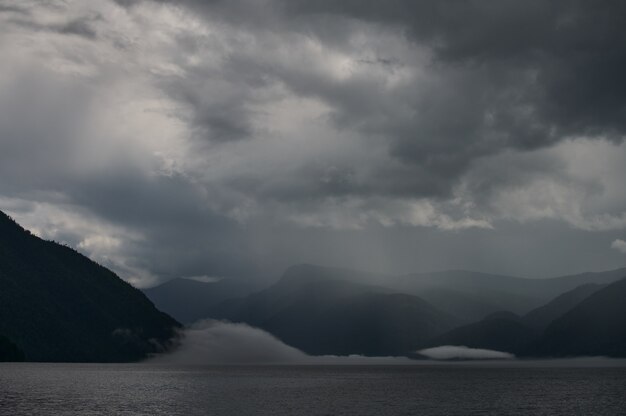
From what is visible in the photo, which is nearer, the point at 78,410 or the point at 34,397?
the point at 78,410

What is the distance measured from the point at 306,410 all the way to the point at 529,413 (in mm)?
55851

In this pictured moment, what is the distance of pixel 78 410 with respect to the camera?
162 meters

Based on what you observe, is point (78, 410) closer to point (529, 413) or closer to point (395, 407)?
point (395, 407)

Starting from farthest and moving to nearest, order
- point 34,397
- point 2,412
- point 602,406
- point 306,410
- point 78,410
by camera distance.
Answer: point 34,397 < point 602,406 < point 306,410 < point 78,410 < point 2,412

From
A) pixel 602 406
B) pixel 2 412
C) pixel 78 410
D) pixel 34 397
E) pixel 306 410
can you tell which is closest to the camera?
pixel 2 412

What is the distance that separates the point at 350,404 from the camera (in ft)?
631

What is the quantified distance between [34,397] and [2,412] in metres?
50.4

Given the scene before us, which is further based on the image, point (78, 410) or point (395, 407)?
point (395, 407)

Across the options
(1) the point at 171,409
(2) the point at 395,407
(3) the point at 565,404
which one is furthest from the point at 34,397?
(3) the point at 565,404

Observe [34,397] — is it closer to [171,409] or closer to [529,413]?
[171,409]

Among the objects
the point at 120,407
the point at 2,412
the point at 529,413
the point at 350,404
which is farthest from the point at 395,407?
the point at 2,412

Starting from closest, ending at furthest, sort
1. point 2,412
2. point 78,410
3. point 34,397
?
1. point 2,412
2. point 78,410
3. point 34,397

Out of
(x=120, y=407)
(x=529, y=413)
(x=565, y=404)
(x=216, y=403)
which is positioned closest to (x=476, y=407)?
(x=529, y=413)

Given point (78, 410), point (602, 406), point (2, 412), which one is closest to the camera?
point (2, 412)
